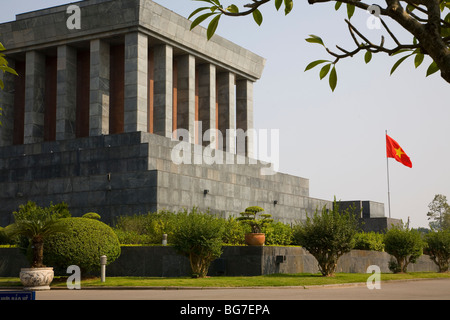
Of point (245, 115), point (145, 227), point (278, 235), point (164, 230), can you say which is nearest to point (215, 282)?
point (164, 230)

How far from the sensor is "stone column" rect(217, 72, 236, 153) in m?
53.9

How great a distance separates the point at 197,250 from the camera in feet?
82.9

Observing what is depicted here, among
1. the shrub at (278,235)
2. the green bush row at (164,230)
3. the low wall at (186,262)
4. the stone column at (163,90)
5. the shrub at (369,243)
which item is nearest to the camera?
the low wall at (186,262)

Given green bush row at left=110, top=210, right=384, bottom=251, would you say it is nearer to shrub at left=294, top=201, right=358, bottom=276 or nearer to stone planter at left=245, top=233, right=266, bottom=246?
shrub at left=294, top=201, right=358, bottom=276

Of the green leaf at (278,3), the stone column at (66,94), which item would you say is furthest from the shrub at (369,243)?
the green leaf at (278,3)

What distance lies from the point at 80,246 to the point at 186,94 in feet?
85.6

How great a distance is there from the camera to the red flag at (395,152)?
4725 centimetres

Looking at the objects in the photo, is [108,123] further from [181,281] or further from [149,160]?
[181,281]

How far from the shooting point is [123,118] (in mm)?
46812

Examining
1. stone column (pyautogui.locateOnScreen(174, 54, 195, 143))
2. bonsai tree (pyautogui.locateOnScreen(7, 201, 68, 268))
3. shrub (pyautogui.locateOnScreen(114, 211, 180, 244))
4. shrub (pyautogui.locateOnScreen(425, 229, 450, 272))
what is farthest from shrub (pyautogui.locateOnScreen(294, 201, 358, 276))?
stone column (pyautogui.locateOnScreen(174, 54, 195, 143))

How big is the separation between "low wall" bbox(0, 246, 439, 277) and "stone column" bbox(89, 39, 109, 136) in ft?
52.8

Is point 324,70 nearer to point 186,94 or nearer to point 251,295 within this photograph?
point 251,295

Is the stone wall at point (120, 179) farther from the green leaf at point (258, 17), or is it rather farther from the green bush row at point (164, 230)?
the green leaf at point (258, 17)
